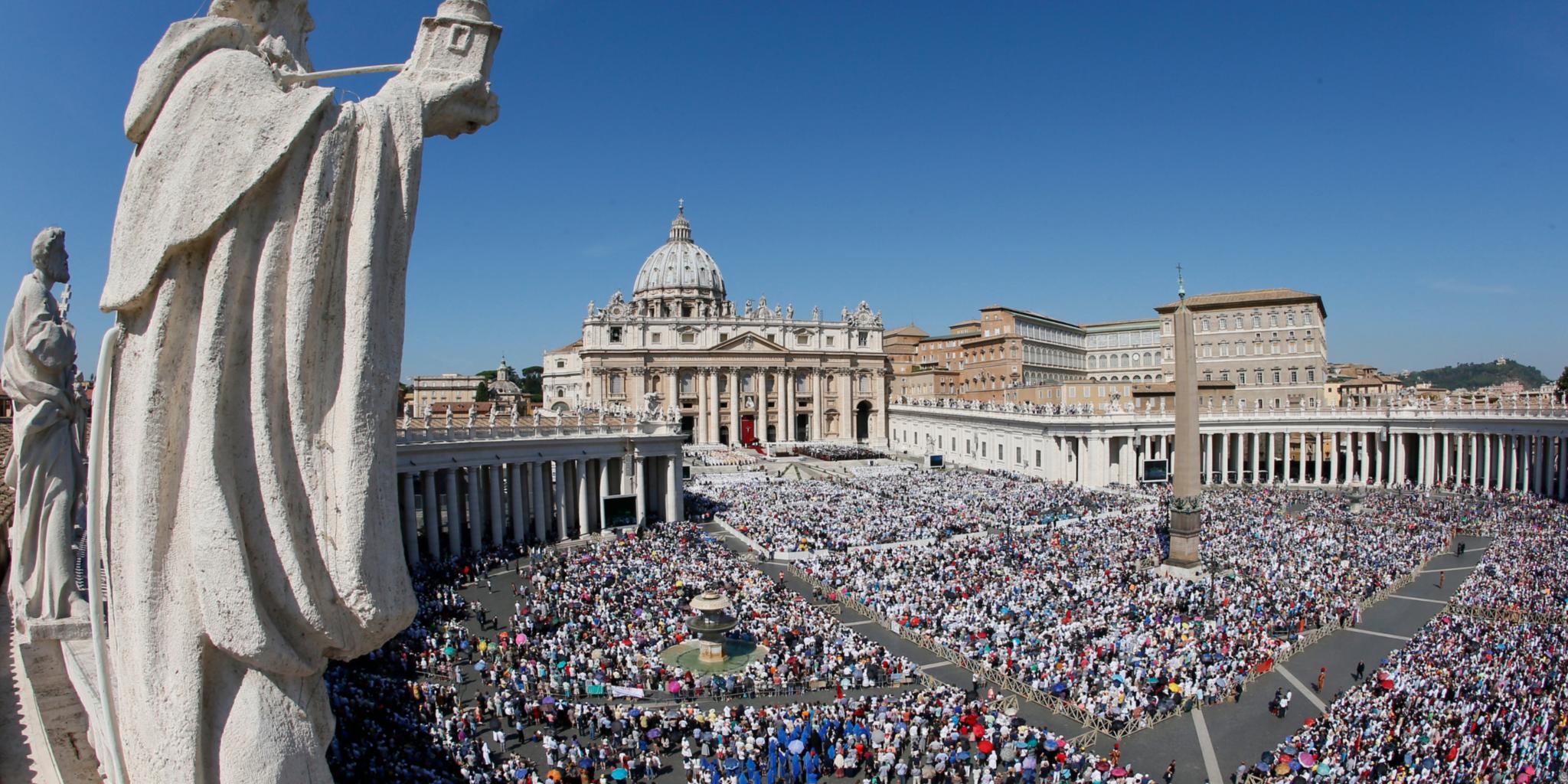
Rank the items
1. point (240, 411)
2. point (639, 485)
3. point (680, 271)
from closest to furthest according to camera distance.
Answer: point (240, 411)
point (639, 485)
point (680, 271)

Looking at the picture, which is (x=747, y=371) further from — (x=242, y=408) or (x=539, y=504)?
(x=242, y=408)

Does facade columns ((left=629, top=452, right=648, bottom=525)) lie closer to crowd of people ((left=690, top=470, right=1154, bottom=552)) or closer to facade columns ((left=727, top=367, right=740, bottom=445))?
crowd of people ((left=690, top=470, right=1154, bottom=552))

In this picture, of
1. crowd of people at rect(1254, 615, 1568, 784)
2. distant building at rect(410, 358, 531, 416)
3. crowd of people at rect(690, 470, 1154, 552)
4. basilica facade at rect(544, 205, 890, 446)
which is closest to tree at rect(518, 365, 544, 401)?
distant building at rect(410, 358, 531, 416)

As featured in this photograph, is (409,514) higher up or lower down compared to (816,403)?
lower down

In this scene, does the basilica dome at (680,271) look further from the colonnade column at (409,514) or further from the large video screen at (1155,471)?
the colonnade column at (409,514)

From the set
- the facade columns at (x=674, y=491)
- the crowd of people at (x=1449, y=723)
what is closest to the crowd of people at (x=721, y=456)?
the facade columns at (x=674, y=491)

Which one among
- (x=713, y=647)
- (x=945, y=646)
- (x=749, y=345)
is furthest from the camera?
(x=749, y=345)

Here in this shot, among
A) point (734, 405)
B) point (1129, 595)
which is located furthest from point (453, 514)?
point (734, 405)

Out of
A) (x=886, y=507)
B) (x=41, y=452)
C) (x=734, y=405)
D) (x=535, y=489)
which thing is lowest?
(x=886, y=507)
